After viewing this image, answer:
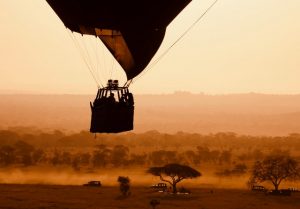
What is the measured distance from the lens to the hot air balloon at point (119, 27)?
641 inches

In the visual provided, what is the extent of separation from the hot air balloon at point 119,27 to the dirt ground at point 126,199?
2761cm

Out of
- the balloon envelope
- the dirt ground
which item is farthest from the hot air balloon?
the dirt ground

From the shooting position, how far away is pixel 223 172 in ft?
265

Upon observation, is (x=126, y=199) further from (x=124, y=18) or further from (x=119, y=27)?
(x=124, y=18)

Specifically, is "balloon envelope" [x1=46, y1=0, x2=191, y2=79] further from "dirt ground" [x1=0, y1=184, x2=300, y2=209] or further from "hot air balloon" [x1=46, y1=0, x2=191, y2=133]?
"dirt ground" [x1=0, y1=184, x2=300, y2=209]

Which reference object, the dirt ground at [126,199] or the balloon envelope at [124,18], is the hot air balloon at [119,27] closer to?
the balloon envelope at [124,18]

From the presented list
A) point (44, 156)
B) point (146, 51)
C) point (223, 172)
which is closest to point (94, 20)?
point (146, 51)

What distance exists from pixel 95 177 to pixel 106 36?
56.3m

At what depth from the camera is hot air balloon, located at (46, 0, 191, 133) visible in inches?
641

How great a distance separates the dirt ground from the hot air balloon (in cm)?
2761

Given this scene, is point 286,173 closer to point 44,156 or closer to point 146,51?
point 146,51

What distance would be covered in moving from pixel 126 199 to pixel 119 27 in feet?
117

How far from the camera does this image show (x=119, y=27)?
17531 mm

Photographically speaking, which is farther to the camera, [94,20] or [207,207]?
[207,207]
